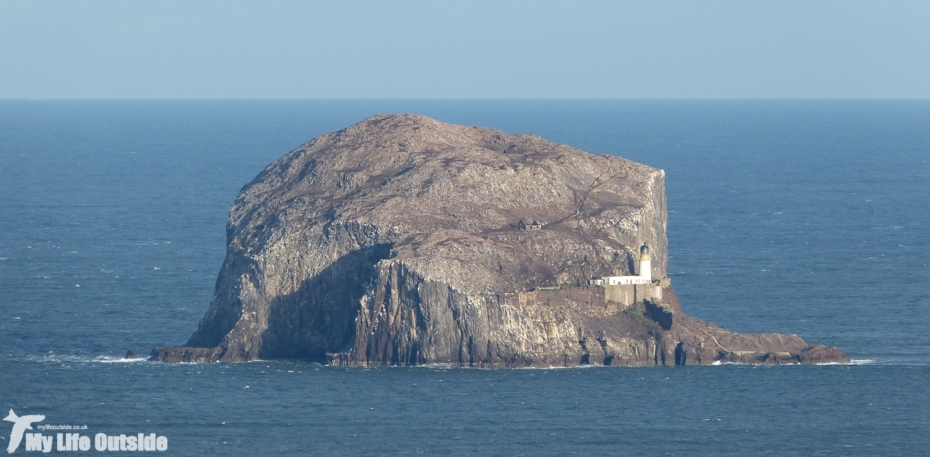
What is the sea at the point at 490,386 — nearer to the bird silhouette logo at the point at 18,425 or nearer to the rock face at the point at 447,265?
the bird silhouette logo at the point at 18,425

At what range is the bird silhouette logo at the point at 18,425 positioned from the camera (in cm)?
9625

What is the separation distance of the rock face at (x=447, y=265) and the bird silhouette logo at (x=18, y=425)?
16505 mm

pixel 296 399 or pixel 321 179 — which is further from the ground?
pixel 321 179

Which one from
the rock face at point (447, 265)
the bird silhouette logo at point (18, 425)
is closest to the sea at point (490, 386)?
the bird silhouette logo at point (18, 425)

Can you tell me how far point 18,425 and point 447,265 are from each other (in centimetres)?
2850

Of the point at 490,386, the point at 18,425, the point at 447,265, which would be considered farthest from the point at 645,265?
the point at 18,425

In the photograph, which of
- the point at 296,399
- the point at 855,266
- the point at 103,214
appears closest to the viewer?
the point at 296,399

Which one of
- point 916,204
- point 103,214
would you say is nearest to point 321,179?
point 103,214

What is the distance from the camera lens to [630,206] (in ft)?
418

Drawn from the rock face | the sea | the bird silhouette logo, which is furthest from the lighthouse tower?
the bird silhouette logo

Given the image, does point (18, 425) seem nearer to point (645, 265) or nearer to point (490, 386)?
point (490, 386)

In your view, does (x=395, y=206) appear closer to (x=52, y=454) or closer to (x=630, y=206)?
(x=630, y=206)

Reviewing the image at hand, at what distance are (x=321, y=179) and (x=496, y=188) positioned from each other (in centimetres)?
1206

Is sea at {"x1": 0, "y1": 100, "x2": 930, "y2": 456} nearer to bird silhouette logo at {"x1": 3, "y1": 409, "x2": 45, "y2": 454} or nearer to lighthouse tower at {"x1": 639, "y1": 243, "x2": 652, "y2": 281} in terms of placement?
bird silhouette logo at {"x1": 3, "y1": 409, "x2": 45, "y2": 454}
